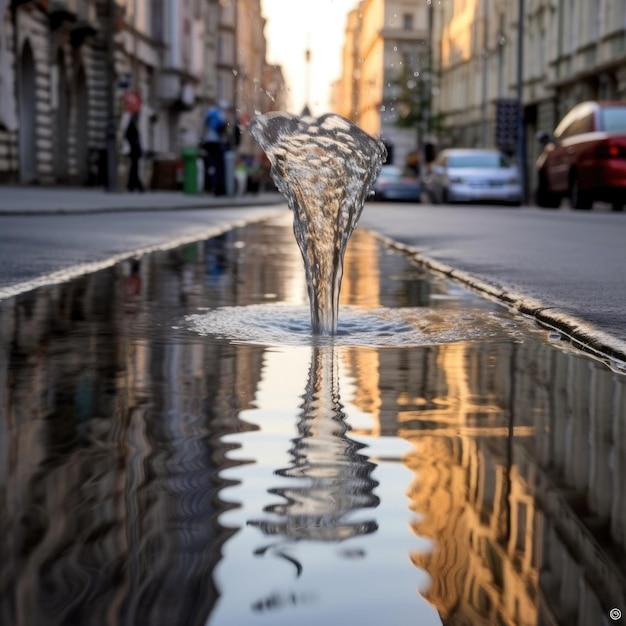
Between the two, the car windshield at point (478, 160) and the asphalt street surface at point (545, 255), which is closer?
the asphalt street surface at point (545, 255)

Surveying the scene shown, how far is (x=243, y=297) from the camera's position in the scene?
7.30 m

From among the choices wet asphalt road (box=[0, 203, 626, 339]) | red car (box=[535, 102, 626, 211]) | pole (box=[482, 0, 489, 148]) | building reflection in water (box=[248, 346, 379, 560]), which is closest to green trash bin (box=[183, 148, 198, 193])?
red car (box=[535, 102, 626, 211])

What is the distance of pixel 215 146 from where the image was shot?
34.9m

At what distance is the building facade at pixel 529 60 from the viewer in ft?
141

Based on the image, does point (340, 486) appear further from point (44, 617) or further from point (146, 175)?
point (146, 175)

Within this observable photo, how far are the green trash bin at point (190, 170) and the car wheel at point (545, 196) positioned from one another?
1217cm

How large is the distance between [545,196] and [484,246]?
15921 millimetres

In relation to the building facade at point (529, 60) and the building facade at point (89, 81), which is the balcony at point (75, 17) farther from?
A: the building facade at point (529, 60)

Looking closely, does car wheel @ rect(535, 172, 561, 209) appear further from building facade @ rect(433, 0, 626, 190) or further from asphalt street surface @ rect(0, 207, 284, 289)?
building facade @ rect(433, 0, 626, 190)

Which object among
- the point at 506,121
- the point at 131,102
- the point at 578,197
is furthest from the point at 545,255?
the point at 506,121

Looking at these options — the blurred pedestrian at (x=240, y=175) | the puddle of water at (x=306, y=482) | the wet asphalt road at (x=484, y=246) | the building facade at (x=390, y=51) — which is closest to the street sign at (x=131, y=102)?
the blurred pedestrian at (x=240, y=175)

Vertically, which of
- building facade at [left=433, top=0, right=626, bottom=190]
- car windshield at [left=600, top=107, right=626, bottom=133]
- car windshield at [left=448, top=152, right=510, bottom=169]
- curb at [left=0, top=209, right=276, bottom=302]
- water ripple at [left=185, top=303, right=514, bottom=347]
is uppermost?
building facade at [left=433, top=0, right=626, bottom=190]

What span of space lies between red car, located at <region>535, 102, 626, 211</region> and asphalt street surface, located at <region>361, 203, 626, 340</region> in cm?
276

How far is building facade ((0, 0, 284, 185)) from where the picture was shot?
33.9 metres
